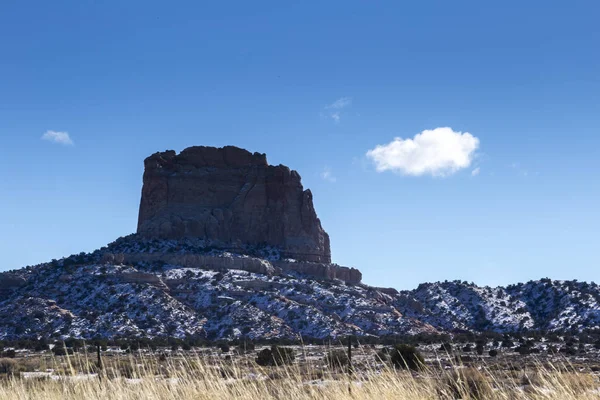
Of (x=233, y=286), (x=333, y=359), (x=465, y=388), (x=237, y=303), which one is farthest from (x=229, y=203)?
(x=465, y=388)

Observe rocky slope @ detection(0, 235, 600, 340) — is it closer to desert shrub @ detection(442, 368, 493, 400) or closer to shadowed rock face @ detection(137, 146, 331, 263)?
shadowed rock face @ detection(137, 146, 331, 263)

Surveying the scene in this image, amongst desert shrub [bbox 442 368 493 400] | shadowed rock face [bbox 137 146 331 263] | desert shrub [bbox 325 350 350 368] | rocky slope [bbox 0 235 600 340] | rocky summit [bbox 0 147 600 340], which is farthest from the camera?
shadowed rock face [bbox 137 146 331 263]

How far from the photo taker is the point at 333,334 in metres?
71.5

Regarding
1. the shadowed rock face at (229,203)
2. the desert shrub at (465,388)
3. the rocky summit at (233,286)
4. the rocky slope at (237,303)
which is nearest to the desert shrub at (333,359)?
the desert shrub at (465,388)

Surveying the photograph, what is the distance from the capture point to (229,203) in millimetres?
116812

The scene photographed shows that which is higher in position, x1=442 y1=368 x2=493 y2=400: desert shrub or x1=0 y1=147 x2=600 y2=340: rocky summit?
x1=0 y1=147 x2=600 y2=340: rocky summit

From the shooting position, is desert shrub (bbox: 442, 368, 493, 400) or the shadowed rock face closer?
desert shrub (bbox: 442, 368, 493, 400)

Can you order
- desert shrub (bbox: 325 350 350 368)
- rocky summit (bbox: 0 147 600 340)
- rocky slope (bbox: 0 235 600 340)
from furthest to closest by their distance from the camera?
rocky summit (bbox: 0 147 600 340), rocky slope (bbox: 0 235 600 340), desert shrub (bbox: 325 350 350 368)

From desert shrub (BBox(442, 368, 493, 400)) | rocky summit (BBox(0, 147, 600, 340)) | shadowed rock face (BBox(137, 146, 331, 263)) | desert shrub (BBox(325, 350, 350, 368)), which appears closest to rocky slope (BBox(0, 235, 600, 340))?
rocky summit (BBox(0, 147, 600, 340))

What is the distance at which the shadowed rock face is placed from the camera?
111m

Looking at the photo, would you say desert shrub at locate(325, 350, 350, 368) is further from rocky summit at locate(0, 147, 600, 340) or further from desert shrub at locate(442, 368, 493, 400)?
rocky summit at locate(0, 147, 600, 340)

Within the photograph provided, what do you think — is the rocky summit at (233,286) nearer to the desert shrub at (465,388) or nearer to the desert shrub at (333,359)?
the desert shrub at (333,359)

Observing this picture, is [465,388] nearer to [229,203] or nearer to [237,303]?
[237,303]

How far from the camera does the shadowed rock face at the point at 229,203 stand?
110938mm
